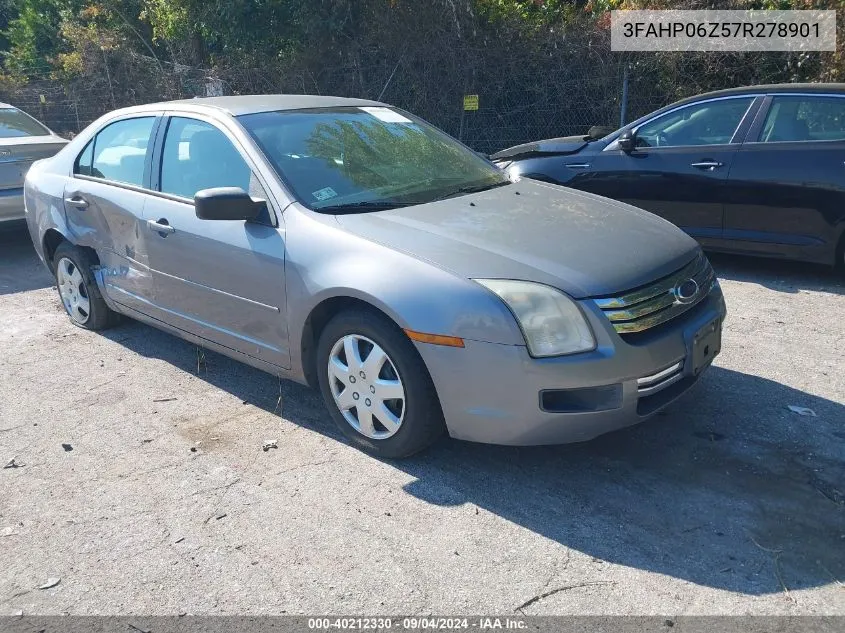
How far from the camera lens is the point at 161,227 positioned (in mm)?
4434

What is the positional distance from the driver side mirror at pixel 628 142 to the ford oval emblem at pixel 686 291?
3619 millimetres

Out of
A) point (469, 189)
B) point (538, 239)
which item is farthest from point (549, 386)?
point (469, 189)

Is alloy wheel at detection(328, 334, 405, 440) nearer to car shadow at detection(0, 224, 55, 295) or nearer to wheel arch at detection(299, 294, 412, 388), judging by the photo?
wheel arch at detection(299, 294, 412, 388)

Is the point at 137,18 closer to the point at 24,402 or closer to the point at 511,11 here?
the point at 511,11

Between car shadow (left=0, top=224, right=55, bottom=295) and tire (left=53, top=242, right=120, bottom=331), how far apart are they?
155 cm

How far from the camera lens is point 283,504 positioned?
3354 millimetres

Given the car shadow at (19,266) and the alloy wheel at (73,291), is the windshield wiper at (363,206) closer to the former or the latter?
the alloy wheel at (73,291)

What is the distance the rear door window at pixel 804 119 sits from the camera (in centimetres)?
599

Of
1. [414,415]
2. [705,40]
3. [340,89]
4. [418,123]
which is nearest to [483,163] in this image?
[418,123]

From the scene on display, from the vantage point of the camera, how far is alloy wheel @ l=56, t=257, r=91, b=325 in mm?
5625

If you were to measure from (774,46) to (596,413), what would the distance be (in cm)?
808

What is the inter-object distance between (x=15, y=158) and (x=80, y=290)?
3287 mm

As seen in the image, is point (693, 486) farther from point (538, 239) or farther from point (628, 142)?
point (628, 142)

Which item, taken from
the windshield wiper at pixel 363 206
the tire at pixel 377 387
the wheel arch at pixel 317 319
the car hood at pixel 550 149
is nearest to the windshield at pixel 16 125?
the car hood at pixel 550 149
